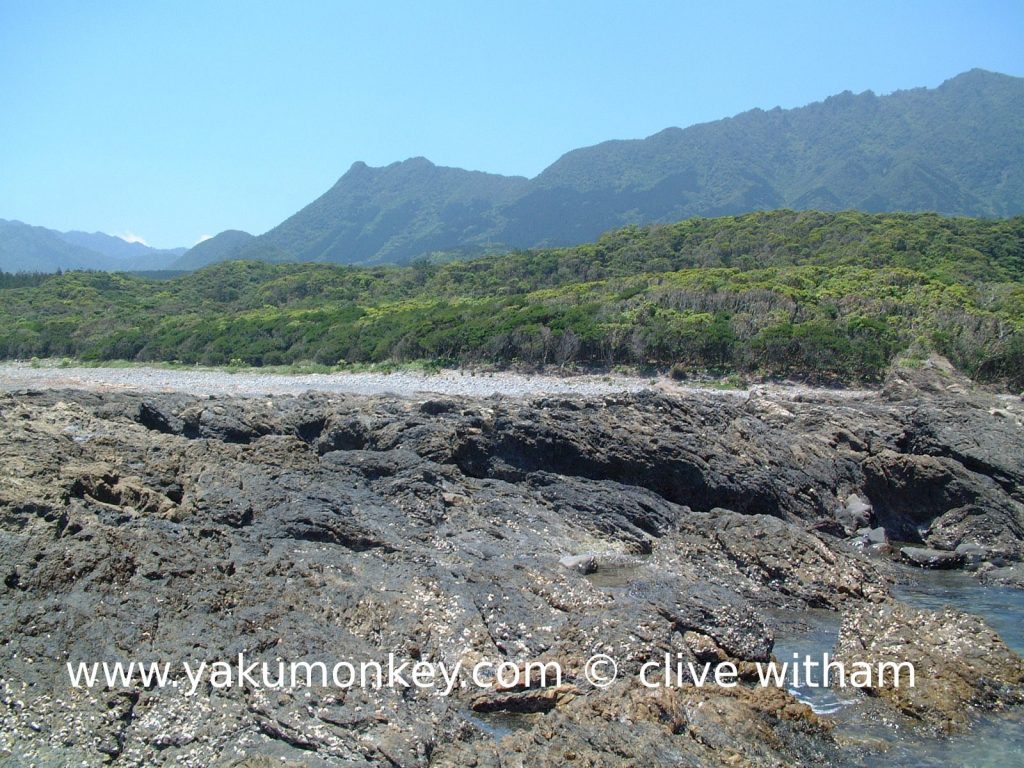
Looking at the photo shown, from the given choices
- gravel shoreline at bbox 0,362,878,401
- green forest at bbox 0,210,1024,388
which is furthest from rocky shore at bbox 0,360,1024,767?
green forest at bbox 0,210,1024,388

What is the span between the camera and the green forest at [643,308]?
1018 inches

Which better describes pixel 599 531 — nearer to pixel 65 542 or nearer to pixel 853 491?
pixel 853 491

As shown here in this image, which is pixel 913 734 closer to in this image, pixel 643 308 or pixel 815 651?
pixel 815 651

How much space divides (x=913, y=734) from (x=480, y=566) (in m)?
4.15

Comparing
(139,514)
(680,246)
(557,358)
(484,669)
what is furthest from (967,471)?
(680,246)

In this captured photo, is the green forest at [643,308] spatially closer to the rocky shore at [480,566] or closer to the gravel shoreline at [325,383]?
the gravel shoreline at [325,383]

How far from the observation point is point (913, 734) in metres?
6.12

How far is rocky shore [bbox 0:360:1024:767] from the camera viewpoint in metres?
5.30

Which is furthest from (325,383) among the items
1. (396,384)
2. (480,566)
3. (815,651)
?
(815,651)

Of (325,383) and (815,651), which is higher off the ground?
(325,383)

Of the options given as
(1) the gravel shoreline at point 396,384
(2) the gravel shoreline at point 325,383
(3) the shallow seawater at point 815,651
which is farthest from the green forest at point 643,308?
(3) the shallow seawater at point 815,651

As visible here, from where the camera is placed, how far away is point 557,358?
28.5m

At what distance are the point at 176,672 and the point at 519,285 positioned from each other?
4388 centimetres

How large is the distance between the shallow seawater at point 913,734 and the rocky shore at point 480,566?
0.53 ft
